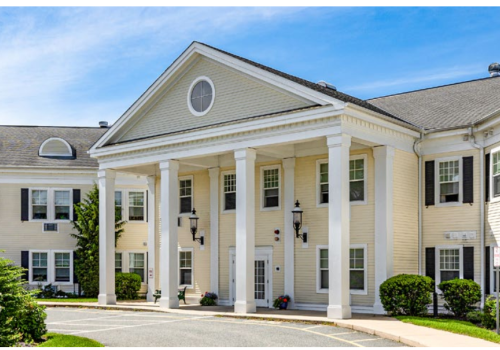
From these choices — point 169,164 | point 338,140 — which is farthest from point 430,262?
point 169,164

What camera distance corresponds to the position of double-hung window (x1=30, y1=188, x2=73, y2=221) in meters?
35.2

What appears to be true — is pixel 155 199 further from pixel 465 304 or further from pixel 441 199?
pixel 465 304

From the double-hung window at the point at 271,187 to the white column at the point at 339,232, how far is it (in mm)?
5684

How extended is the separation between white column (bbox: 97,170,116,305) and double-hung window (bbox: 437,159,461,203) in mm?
13166

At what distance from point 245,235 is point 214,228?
578cm

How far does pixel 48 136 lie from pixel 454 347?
97.1ft

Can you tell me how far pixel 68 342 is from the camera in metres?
15.3

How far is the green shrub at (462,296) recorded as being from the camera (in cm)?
2117

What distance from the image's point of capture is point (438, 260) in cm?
2391

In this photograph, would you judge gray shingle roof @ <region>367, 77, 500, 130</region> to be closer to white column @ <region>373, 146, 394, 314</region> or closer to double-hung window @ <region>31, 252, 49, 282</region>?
white column @ <region>373, 146, 394, 314</region>

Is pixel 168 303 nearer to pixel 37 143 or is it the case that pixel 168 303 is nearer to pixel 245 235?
pixel 245 235

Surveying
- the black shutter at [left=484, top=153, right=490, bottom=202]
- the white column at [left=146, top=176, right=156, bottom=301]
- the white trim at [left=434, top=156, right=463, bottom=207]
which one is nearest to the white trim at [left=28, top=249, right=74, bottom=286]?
the white column at [left=146, top=176, right=156, bottom=301]

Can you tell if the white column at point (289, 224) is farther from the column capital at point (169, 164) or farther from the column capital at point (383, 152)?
the column capital at point (169, 164)

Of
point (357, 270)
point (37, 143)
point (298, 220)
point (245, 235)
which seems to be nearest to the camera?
point (245, 235)
